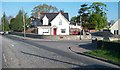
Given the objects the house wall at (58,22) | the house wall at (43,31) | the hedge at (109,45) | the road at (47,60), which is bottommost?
the road at (47,60)

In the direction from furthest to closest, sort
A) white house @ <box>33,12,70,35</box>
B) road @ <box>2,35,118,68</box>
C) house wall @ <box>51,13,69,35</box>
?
1. house wall @ <box>51,13,69,35</box>
2. white house @ <box>33,12,70,35</box>
3. road @ <box>2,35,118,68</box>

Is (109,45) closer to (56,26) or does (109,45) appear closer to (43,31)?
(56,26)

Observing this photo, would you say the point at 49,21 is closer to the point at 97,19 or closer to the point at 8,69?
the point at 97,19

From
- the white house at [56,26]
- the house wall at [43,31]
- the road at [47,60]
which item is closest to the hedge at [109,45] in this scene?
the road at [47,60]

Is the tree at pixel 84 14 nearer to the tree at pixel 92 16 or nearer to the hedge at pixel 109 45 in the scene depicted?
the tree at pixel 92 16

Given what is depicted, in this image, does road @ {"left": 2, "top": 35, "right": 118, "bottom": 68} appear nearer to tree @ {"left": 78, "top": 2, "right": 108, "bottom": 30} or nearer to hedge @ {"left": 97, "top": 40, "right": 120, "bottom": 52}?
hedge @ {"left": 97, "top": 40, "right": 120, "bottom": 52}

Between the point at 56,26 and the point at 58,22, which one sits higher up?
the point at 58,22

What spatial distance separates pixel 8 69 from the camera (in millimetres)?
15008

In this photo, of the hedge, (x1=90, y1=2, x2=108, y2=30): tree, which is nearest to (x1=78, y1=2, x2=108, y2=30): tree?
(x1=90, y1=2, x2=108, y2=30): tree

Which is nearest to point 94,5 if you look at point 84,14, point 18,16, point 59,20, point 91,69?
point 84,14

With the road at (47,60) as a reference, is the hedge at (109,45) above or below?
above

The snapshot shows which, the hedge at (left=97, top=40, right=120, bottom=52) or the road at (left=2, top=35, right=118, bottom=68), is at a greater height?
the hedge at (left=97, top=40, right=120, bottom=52)

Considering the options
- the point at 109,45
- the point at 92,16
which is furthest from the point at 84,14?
the point at 109,45

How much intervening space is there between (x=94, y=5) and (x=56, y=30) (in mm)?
20934
